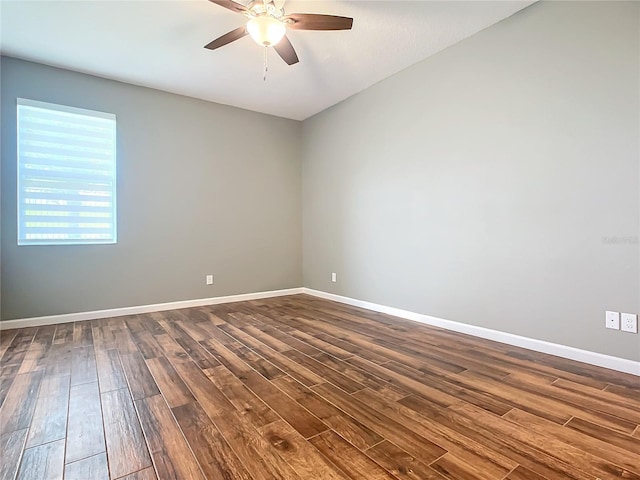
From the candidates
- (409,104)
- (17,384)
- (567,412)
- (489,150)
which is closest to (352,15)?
(409,104)


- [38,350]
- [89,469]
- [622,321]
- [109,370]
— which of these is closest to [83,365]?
[109,370]

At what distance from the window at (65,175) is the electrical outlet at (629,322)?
190 inches

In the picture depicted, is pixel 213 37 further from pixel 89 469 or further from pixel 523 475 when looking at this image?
pixel 523 475

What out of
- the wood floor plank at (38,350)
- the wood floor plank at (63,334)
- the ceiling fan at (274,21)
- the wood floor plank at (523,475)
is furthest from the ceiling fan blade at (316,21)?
the wood floor plank at (63,334)

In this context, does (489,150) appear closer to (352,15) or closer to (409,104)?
(409,104)

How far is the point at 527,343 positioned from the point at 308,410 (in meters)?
1.99

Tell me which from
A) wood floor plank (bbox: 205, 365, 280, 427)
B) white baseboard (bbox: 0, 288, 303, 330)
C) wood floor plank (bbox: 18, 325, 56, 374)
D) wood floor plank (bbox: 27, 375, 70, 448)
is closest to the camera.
Answer: wood floor plank (bbox: 27, 375, 70, 448)

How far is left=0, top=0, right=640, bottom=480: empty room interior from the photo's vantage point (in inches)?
60.4

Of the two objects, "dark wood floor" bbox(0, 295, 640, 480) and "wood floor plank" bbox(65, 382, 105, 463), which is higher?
"dark wood floor" bbox(0, 295, 640, 480)

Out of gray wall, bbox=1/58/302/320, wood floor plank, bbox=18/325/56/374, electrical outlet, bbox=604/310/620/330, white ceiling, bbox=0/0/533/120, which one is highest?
white ceiling, bbox=0/0/533/120

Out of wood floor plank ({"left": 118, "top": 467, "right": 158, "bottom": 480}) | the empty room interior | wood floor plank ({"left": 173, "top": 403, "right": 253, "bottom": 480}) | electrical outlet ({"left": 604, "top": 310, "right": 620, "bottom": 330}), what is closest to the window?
the empty room interior

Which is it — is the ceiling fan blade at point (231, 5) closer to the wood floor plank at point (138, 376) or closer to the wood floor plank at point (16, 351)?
the wood floor plank at point (138, 376)

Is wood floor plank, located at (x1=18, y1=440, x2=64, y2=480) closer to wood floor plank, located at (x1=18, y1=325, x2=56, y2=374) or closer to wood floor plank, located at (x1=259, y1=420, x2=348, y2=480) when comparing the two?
wood floor plank, located at (x1=259, y1=420, x2=348, y2=480)

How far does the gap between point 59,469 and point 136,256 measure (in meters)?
2.98
